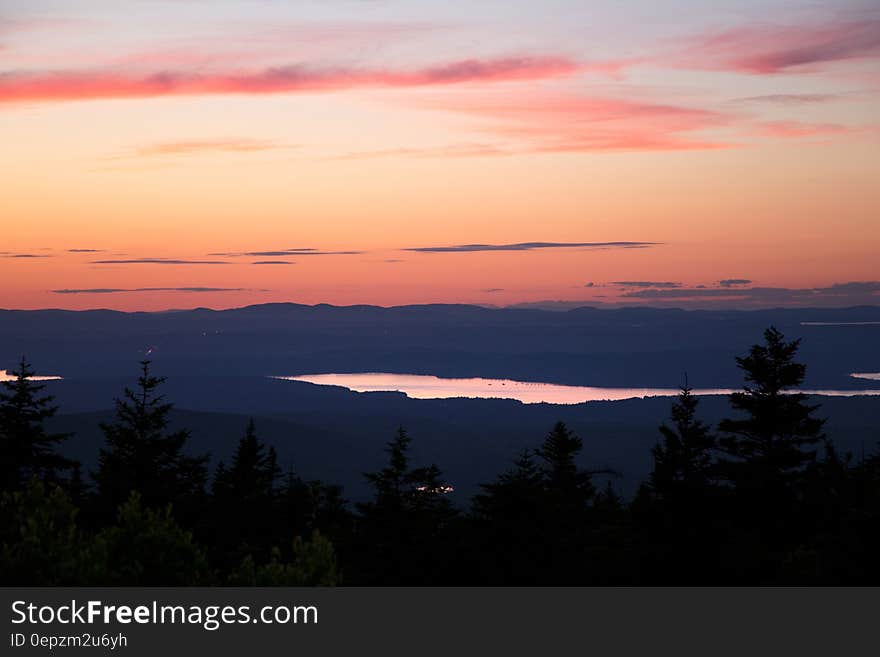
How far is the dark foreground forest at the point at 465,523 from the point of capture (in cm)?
1959

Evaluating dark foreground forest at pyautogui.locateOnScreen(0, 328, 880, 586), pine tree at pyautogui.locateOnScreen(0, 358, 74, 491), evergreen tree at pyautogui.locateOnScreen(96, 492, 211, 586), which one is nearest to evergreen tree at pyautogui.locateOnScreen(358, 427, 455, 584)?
dark foreground forest at pyautogui.locateOnScreen(0, 328, 880, 586)

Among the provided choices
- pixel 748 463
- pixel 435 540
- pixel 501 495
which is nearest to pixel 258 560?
pixel 435 540

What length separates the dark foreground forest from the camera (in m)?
19.6

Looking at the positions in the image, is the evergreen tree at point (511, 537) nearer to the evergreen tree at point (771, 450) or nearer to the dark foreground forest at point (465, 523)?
the dark foreground forest at point (465, 523)

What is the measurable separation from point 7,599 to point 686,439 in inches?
1101

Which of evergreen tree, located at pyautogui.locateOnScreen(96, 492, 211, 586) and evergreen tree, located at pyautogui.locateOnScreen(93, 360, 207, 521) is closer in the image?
evergreen tree, located at pyautogui.locateOnScreen(96, 492, 211, 586)

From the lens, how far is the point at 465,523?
99.8ft

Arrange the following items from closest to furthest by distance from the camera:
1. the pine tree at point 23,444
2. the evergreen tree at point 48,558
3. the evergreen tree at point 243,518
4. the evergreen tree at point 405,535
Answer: the evergreen tree at point 48,558
the evergreen tree at point 405,535
the pine tree at point 23,444
the evergreen tree at point 243,518

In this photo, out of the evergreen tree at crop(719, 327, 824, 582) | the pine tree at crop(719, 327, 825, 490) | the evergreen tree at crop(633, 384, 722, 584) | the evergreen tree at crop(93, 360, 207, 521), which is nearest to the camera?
the evergreen tree at crop(633, 384, 722, 584)

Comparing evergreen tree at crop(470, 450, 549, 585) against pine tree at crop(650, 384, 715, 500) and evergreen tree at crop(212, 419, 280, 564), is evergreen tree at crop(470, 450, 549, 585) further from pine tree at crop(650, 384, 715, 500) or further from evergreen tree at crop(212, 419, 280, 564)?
evergreen tree at crop(212, 419, 280, 564)

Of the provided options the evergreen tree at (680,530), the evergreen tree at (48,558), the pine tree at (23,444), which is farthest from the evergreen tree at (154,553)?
the pine tree at (23,444)

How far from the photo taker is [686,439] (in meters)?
40.1

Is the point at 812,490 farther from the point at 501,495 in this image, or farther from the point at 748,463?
the point at 501,495

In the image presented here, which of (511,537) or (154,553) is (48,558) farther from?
(511,537)
